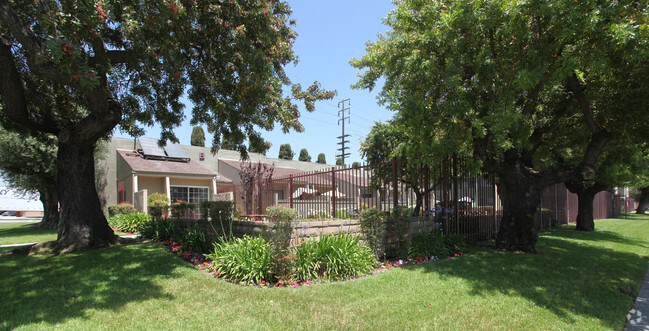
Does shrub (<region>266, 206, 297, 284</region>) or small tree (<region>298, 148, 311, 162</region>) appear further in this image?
small tree (<region>298, 148, 311, 162</region>)

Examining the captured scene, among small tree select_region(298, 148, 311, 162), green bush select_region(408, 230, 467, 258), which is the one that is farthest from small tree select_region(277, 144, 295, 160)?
green bush select_region(408, 230, 467, 258)

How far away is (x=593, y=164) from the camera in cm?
785

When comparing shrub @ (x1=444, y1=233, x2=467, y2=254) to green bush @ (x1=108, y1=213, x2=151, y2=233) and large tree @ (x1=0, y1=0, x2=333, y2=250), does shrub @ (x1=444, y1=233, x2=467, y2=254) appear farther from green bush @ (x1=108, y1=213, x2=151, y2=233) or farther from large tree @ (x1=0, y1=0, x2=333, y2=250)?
green bush @ (x1=108, y1=213, x2=151, y2=233)

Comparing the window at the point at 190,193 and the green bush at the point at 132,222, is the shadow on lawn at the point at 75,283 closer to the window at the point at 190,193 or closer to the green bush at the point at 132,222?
the green bush at the point at 132,222

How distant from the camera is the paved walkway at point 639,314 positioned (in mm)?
4477

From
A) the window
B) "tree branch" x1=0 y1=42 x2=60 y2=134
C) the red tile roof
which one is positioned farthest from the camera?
the window

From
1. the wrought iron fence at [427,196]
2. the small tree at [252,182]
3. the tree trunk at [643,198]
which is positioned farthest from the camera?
the tree trunk at [643,198]

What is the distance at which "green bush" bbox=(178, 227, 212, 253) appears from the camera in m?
8.52

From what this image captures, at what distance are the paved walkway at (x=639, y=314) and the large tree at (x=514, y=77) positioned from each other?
276 cm

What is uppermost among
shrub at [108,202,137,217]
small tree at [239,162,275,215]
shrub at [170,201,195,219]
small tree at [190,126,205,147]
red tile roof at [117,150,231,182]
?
small tree at [190,126,205,147]

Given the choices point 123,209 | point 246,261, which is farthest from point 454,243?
point 123,209

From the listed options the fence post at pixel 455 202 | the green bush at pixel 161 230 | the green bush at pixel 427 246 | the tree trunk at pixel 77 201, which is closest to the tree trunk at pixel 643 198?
the fence post at pixel 455 202

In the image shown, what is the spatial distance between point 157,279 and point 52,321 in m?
1.73

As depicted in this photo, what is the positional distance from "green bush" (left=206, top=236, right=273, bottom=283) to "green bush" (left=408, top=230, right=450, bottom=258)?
338 centimetres
